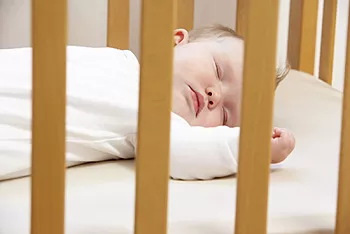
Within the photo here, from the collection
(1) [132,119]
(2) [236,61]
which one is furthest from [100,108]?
(2) [236,61]

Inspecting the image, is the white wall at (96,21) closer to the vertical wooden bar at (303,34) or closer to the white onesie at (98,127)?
the vertical wooden bar at (303,34)

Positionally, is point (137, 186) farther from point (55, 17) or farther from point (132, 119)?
point (132, 119)

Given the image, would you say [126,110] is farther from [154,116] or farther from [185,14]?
[185,14]

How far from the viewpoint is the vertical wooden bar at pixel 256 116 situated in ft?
2.16

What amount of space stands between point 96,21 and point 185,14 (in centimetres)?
25

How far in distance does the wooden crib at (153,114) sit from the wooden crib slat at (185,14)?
0.84m

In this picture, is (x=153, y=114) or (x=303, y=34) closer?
(x=153, y=114)

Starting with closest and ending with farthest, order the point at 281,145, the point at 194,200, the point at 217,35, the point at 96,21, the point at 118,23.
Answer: the point at 194,200, the point at 281,145, the point at 217,35, the point at 118,23, the point at 96,21

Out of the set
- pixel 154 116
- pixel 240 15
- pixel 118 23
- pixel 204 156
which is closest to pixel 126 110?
pixel 204 156

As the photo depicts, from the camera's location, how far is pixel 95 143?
94 centimetres

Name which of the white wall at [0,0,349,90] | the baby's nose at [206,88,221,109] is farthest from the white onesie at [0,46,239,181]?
the white wall at [0,0,349,90]

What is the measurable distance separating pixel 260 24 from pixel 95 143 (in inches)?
14.5

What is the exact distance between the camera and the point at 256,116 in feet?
2.19

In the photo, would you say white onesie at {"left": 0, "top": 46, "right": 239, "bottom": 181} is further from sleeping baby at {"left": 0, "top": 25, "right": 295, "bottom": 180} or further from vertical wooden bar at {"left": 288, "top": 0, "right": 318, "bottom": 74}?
vertical wooden bar at {"left": 288, "top": 0, "right": 318, "bottom": 74}
